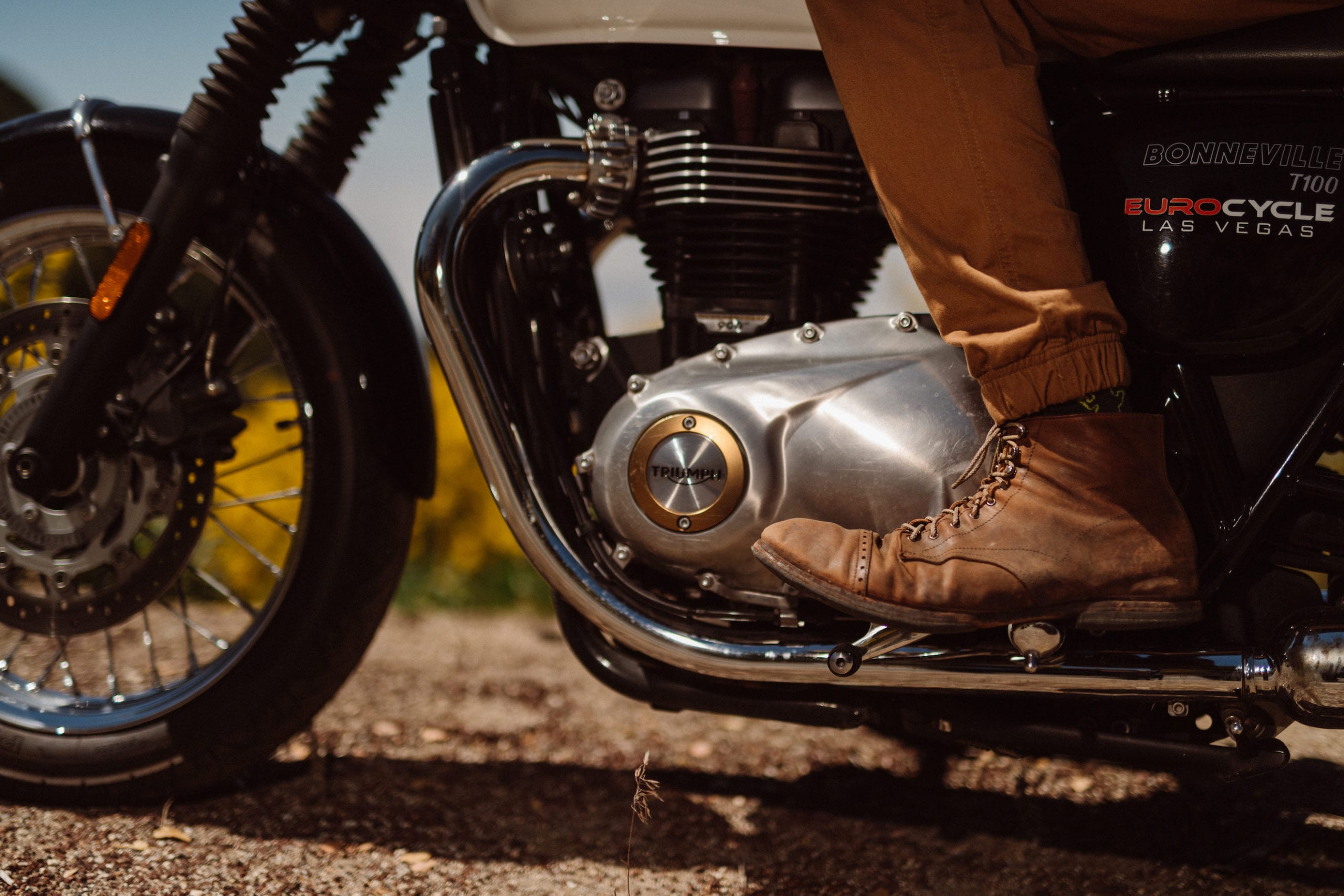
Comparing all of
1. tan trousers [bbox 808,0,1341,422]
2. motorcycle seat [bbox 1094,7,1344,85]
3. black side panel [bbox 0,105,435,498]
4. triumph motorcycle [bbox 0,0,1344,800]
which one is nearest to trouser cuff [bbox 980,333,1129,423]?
tan trousers [bbox 808,0,1341,422]

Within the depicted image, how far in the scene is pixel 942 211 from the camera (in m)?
1.17

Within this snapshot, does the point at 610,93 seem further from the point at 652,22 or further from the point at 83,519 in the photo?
the point at 83,519

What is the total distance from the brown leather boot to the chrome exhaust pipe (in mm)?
84

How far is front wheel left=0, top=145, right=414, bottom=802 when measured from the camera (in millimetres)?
1563

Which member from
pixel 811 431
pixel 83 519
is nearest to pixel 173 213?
pixel 83 519

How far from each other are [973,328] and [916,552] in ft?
0.93

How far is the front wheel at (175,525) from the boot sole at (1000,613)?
0.75 meters

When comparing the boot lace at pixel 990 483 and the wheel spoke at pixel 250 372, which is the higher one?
the wheel spoke at pixel 250 372

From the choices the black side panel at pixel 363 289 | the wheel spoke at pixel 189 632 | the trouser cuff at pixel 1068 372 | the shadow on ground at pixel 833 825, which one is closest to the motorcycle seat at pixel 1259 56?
the trouser cuff at pixel 1068 372

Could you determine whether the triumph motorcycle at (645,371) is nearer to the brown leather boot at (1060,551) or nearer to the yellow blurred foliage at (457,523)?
A: the brown leather boot at (1060,551)

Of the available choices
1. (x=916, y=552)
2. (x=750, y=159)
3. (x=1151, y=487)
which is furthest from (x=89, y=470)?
(x=1151, y=487)

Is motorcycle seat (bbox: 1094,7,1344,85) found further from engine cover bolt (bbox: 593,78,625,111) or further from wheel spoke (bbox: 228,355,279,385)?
wheel spoke (bbox: 228,355,279,385)

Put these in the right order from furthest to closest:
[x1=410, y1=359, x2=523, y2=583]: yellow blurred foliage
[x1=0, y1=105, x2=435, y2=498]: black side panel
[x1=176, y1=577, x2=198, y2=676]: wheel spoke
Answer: [x1=410, y1=359, x2=523, y2=583]: yellow blurred foliage < [x1=176, y1=577, x2=198, y2=676]: wheel spoke < [x1=0, y1=105, x2=435, y2=498]: black side panel

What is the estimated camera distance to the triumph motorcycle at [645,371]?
1205 mm
